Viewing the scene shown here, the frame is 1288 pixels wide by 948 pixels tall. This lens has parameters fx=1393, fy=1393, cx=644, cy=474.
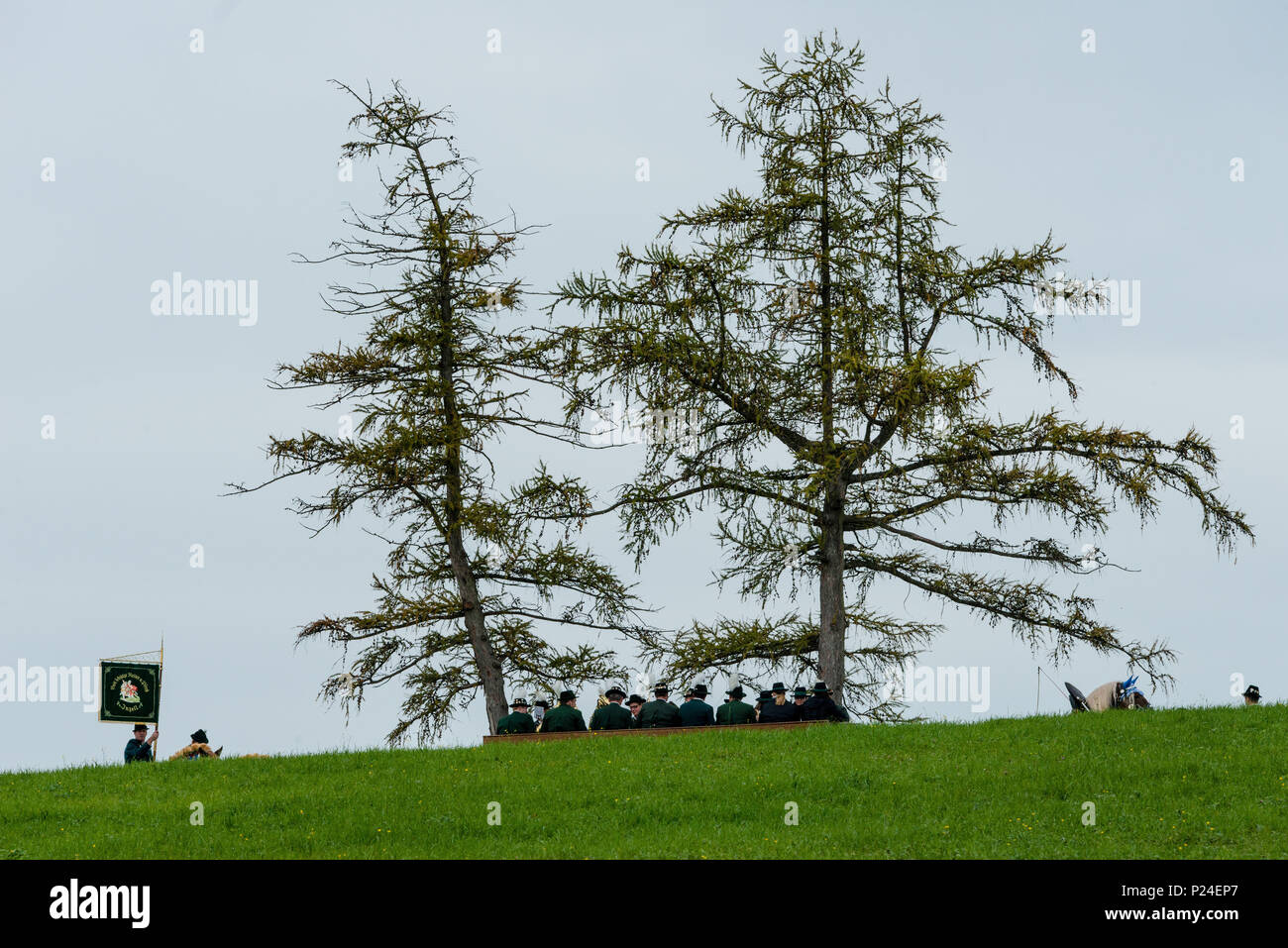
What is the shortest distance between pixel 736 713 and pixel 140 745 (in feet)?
36.5

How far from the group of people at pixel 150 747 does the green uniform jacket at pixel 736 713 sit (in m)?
9.21

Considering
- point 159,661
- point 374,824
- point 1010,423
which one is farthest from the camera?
point 1010,423

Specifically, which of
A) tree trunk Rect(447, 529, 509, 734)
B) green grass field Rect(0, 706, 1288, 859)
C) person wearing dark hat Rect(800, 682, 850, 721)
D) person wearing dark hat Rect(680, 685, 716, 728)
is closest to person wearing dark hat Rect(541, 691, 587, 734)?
person wearing dark hat Rect(680, 685, 716, 728)

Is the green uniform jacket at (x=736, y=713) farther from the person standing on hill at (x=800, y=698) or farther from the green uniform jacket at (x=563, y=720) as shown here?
the green uniform jacket at (x=563, y=720)

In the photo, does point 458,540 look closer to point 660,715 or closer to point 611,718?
point 611,718

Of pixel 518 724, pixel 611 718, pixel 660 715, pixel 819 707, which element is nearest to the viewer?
pixel 660 715

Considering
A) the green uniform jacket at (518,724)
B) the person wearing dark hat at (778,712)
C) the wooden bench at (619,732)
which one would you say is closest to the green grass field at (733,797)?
the wooden bench at (619,732)

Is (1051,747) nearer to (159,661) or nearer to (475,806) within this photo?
(475,806)

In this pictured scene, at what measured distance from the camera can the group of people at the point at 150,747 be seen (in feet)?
83.5

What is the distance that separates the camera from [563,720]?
24391 mm

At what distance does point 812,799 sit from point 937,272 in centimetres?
1472

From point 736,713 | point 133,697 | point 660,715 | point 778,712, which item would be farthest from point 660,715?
point 133,697
